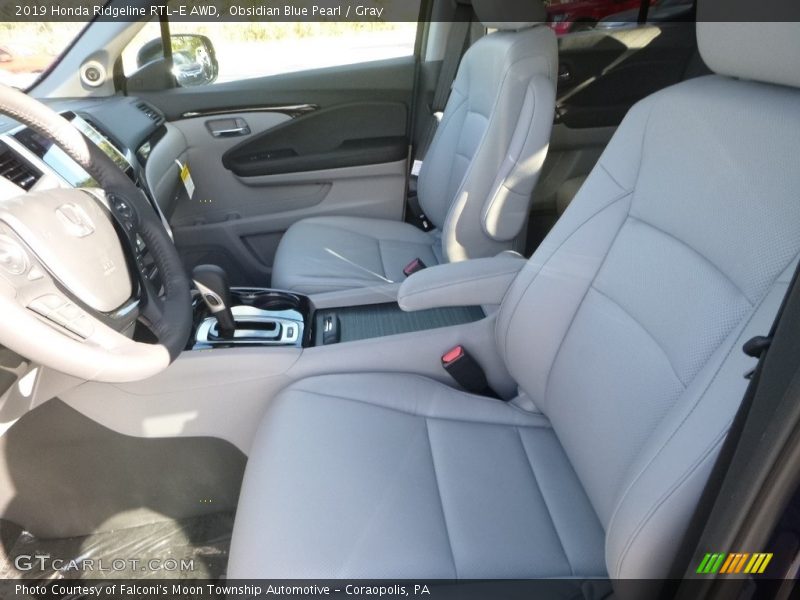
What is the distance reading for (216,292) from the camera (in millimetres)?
1213

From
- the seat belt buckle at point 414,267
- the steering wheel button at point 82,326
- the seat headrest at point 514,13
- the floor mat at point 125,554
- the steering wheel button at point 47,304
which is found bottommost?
the floor mat at point 125,554

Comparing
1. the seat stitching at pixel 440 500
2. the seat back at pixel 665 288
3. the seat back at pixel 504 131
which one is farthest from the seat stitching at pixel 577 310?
the seat back at pixel 504 131

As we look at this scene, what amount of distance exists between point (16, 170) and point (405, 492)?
85 centimetres

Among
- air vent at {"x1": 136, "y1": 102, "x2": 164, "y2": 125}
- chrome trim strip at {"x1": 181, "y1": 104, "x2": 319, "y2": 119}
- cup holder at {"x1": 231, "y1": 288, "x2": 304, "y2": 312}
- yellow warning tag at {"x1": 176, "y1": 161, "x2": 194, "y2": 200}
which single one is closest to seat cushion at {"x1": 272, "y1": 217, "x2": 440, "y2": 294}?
cup holder at {"x1": 231, "y1": 288, "x2": 304, "y2": 312}

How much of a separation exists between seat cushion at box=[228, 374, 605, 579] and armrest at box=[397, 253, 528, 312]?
0.58 feet

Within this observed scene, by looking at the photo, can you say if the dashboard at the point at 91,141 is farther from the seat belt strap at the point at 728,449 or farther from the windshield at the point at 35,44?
the seat belt strap at the point at 728,449

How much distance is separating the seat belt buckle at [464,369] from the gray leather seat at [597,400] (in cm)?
9

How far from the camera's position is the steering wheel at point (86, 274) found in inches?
27.4

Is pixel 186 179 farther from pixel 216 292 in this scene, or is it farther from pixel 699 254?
pixel 699 254

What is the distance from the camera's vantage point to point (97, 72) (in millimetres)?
1849

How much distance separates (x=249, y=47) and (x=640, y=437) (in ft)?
6.45

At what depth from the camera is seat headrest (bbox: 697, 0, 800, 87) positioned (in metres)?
0.72

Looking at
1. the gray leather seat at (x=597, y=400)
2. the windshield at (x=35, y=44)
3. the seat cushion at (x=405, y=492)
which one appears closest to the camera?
the gray leather seat at (x=597, y=400)

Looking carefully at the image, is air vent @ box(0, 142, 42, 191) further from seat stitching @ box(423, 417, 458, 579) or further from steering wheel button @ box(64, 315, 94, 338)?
seat stitching @ box(423, 417, 458, 579)
